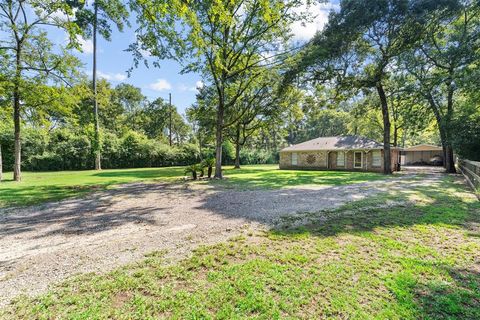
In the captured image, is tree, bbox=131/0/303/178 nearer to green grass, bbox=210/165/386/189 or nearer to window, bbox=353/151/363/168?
green grass, bbox=210/165/386/189

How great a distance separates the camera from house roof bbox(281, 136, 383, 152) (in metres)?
20.8

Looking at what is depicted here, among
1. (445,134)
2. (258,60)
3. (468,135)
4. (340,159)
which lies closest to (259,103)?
(258,60)

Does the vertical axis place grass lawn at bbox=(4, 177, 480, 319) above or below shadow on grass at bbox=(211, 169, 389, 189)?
below

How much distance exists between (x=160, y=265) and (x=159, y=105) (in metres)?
40.4

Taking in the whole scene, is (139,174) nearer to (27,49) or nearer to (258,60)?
(27,49)

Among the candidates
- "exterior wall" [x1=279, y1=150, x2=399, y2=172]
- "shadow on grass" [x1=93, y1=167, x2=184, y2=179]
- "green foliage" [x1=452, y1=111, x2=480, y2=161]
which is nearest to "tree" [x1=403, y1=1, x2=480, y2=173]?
"green foliage" [x1=452, y1=111, x2=480, y2=161]

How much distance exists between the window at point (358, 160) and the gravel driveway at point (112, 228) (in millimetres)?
14363

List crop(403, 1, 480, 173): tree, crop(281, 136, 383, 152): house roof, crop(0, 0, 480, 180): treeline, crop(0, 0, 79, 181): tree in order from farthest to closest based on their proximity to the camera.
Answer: crop(281, 136, 383, 152): house roof, crop(403, 1, 480, 173): tree, crop(0, 0, 79, 181): tree, crop(0, 0, 480, 180): treeline

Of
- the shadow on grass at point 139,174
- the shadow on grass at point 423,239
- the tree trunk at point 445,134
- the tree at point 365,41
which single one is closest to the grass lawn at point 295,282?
the shadow on grass at point 423,239

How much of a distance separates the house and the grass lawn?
17.5 metres

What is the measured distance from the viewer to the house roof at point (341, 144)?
20750mm

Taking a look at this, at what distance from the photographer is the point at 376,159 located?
66.6 feet

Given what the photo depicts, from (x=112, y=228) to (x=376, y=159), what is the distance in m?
21.1

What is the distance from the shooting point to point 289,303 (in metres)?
2.39
